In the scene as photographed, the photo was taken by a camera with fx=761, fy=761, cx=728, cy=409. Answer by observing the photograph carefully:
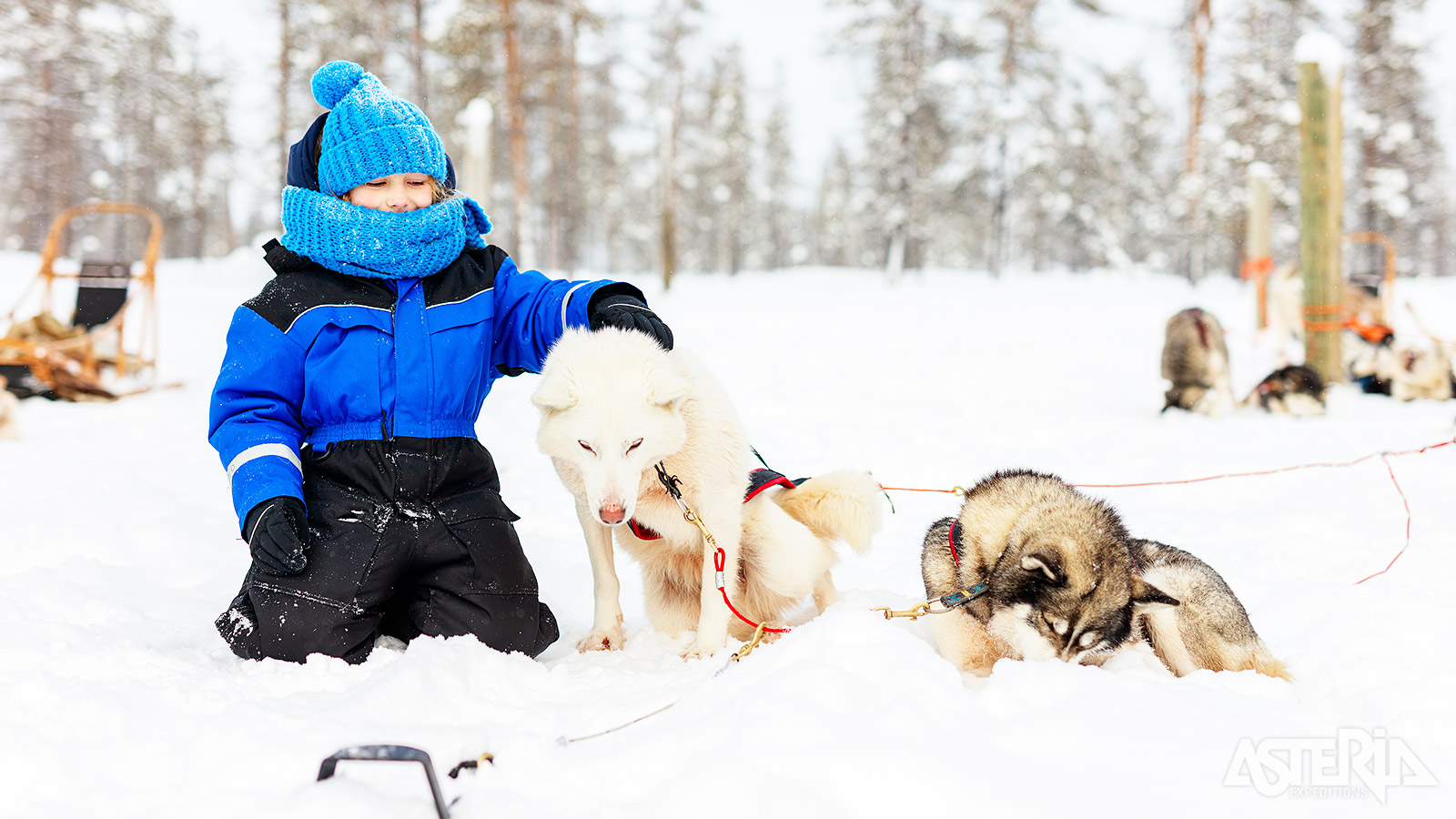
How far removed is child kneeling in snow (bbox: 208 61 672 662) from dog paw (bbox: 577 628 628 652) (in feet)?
0.42

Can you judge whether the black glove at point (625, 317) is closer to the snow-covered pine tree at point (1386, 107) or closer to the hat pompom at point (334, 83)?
the hat pompom at point (334, 83)

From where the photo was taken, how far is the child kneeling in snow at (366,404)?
2229 mm

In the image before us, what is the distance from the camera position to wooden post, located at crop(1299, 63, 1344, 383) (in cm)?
691

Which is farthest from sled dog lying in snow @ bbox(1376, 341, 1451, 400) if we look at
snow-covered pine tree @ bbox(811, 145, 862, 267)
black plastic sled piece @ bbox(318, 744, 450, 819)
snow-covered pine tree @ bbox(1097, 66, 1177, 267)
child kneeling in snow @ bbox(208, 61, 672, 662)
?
snow-covered pine tree @ bbox(811, 145, 862, 267)

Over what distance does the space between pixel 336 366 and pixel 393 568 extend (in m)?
0.64

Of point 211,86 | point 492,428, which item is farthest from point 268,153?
point 492,428

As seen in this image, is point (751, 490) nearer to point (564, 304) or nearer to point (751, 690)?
point (564, 304)

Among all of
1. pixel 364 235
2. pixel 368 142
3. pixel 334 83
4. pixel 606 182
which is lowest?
pixel 364 235

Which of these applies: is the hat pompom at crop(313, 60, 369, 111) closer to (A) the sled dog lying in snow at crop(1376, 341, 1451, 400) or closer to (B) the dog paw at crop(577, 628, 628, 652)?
(B) the dog paw at crop(577, 628, 628, 652)

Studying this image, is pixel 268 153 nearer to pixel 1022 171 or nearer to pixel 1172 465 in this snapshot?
pixel 1022 171

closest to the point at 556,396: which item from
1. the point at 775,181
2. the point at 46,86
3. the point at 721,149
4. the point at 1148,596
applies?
the point at 1148,596

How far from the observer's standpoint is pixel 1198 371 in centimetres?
709

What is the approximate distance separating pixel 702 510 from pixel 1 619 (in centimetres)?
201

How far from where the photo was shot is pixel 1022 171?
21.5 m
